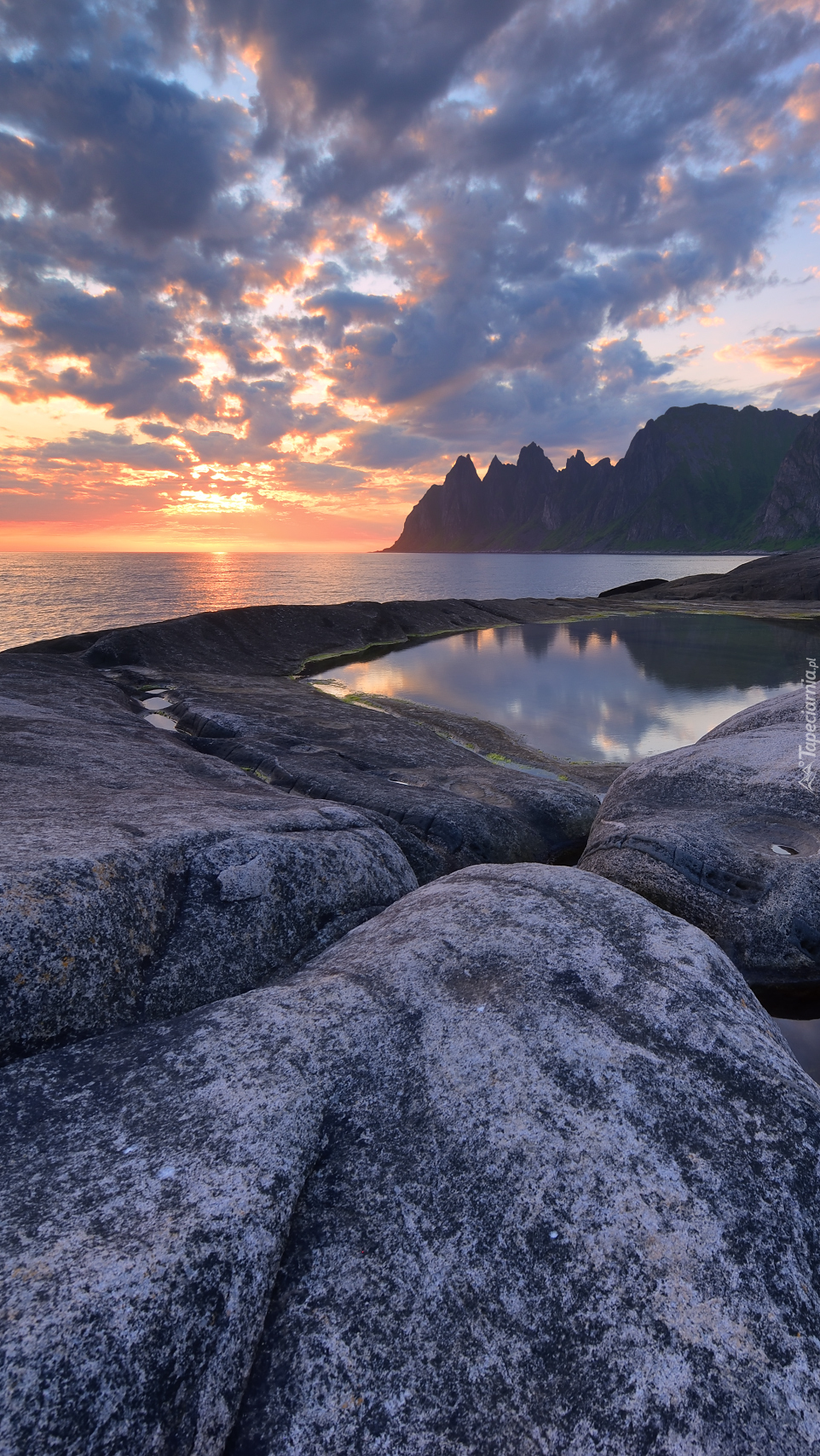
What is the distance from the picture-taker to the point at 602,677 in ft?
140

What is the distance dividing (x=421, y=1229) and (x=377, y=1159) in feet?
1.94

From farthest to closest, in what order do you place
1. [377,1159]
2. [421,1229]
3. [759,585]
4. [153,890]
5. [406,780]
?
[759,585]
[406,780]
[153,890]
[377,1159]
[421,1229]

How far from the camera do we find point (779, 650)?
166ft

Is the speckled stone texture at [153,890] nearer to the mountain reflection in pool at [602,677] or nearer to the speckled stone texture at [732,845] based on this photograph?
the speckled stone texture at [732,845]

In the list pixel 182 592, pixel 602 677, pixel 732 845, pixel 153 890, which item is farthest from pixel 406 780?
pixel 182 592

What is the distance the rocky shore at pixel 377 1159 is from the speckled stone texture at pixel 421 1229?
0.02 m

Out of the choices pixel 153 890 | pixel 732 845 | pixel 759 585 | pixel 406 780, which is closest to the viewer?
pixel 153 890

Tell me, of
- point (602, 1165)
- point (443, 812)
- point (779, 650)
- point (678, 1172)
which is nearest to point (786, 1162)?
point (678, 1172)

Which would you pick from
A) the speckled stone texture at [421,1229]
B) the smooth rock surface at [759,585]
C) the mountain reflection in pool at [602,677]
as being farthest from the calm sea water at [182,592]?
the speckled stone texture at [421,1229]

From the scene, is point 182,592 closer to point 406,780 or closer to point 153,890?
point 406,780

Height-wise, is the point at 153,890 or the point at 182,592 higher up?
the point at 153,890

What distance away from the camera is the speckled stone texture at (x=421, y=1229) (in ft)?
11.2

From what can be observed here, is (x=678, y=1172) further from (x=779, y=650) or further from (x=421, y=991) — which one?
(x=779, y=650)

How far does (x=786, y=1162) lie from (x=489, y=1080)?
2.32 meters
